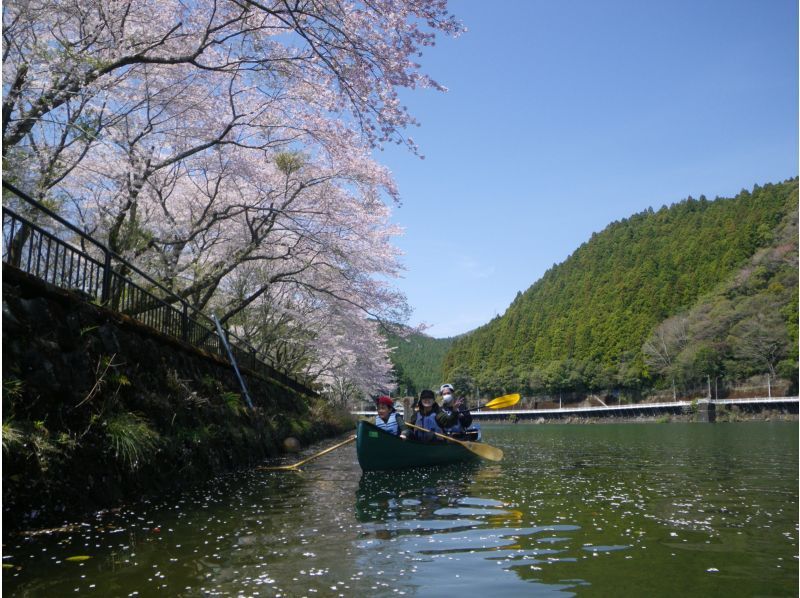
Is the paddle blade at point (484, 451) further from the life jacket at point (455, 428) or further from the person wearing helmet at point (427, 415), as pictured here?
the person wearing helmet at point (427, 415)

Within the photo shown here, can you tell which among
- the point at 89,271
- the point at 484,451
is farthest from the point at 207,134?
the point at 484,451

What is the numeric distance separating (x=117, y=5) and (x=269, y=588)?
29.4ft

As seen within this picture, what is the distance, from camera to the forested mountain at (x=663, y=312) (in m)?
74.9

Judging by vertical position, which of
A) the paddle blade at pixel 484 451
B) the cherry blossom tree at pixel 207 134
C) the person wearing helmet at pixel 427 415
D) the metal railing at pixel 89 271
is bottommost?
the paddle blade at pixel 484 451

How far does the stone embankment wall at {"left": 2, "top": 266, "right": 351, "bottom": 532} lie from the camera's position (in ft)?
19.8

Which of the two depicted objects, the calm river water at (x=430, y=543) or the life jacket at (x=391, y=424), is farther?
the life jacket at (x=391, y=424)

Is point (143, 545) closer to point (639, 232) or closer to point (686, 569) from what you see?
point (686, 569)

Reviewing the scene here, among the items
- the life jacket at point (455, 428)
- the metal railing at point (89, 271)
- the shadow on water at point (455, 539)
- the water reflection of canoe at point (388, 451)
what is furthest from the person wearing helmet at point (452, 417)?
the metal railing at point (89, 271)

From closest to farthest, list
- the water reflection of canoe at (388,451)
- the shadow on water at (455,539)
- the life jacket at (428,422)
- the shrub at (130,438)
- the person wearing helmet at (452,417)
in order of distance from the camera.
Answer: the shadow on water at (455,539) < the shrub at (130,438) < the water reflection of canoe at (388,451) < the life jacket at (428,422) < the person wearing helmet at (452,417)

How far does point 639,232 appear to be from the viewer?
147 metres

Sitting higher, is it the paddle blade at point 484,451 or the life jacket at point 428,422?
the life jacket at point 428,422

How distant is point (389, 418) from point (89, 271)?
6998mm

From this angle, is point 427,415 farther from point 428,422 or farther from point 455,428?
point 455,428

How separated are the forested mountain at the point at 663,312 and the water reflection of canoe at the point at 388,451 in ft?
225
